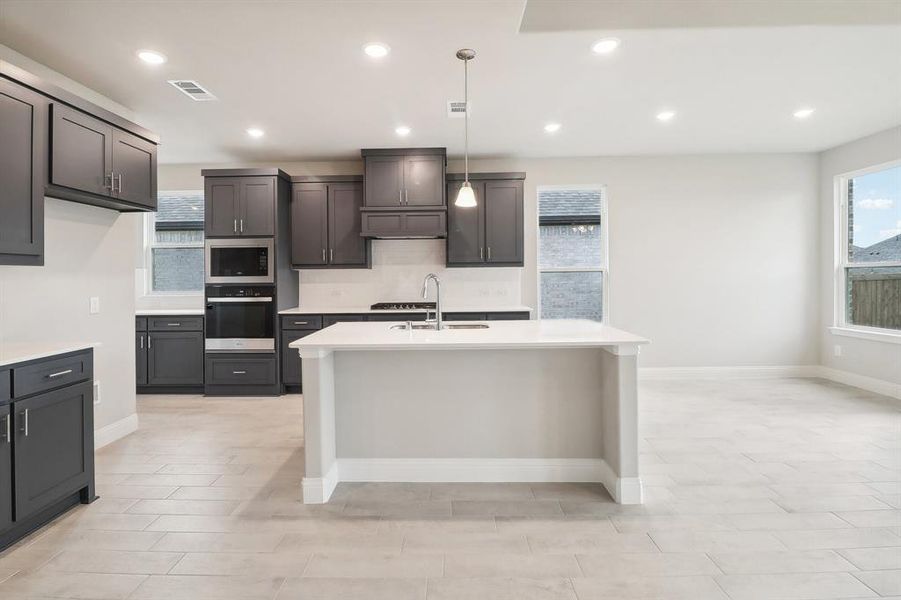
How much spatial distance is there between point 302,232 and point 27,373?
3.46 meters

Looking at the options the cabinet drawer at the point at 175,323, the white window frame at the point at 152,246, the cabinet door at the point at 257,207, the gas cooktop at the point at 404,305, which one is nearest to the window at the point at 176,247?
the white window frame at the point at 152,246

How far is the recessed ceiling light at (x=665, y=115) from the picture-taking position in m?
4.34

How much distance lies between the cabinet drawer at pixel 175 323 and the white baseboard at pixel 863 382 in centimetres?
694

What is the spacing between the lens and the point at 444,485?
2908mm

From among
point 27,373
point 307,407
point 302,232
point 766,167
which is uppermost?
point 766,167

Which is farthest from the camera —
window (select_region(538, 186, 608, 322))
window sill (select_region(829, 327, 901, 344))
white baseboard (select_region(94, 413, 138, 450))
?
window (select_region(538, 186, 608, 322))

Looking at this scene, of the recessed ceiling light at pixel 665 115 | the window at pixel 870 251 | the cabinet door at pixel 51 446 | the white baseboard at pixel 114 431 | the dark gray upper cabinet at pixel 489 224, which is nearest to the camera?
the cabinet door at pixel 51 446

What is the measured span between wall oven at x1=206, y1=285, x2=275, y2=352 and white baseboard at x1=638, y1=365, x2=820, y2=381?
4.22m

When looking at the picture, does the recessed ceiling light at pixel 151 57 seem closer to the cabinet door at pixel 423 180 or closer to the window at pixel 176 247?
the cabinet door at pixel 423 180

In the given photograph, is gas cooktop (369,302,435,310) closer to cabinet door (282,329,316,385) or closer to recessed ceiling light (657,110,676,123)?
cabinet door (282,329,316,385)

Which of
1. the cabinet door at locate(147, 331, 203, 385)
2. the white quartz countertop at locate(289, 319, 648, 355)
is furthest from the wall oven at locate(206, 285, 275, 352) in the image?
the white quartz countertop at locate(289, 319, 648, 355)

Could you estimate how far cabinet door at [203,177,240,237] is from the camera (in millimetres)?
5258

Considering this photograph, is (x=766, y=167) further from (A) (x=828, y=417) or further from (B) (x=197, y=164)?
(B) (x=197, y=164)

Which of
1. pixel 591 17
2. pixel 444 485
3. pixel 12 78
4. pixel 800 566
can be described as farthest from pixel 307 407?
pixel 591 17
